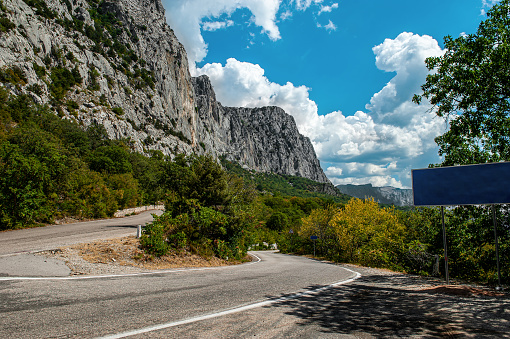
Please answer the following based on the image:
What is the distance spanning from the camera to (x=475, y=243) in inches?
377

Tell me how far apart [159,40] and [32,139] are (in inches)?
4992

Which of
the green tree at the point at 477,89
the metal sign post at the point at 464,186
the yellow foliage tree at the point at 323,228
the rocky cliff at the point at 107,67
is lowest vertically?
the yellow foliage tree at the point at 323,228

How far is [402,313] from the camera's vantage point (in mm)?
4617

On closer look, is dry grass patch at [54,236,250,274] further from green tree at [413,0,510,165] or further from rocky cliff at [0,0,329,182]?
rocky cliff at [0,0,329,182]

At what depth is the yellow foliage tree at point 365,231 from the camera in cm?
1728

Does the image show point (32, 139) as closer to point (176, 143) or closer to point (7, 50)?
point (7, 50)

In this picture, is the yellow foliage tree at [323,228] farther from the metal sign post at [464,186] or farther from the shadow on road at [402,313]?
the shadow on road at [402,313]

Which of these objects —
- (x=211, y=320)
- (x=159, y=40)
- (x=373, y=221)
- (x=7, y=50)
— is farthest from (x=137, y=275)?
(x=159, y=40)

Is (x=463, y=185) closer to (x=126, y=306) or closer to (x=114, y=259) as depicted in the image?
(x=126, y=306)

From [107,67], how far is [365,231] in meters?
101

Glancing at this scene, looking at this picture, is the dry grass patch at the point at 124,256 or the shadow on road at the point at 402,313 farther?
the dry grass patch at the point at 124,256

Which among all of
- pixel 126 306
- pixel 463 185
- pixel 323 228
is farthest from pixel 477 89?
pixel 323 228

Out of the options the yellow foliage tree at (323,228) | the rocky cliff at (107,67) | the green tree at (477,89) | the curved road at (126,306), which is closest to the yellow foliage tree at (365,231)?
the yellow foliage tree at (323,228)

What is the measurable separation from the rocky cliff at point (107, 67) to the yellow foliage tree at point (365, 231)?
6251 cm
